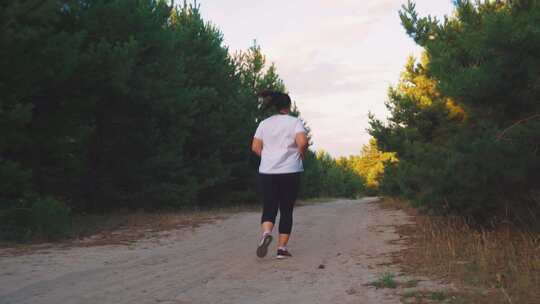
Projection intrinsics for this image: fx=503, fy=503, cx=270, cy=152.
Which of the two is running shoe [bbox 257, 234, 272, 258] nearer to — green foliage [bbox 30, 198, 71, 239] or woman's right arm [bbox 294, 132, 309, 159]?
woman's right arm [bbox 294, 132, 309, 159]

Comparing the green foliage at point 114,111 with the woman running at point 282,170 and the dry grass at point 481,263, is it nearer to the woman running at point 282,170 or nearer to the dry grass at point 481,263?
the woman running at point 282,170

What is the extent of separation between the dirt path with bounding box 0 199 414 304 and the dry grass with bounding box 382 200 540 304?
452 mm

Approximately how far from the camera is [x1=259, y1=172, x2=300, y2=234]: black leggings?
6.18 meters

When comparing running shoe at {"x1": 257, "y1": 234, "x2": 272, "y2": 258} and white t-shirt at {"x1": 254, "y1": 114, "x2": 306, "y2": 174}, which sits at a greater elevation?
white t-shirt at {"x1": 254, "y1": 114, "x2": 306, "y2": 174}

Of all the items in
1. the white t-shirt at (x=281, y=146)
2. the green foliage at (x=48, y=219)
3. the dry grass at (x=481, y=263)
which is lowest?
the dry grass at (x=481, y=263)

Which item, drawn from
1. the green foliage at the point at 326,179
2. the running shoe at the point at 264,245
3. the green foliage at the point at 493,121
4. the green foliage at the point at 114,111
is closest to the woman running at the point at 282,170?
the running shoe at the point at 264,245

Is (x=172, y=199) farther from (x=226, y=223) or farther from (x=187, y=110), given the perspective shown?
(x=226, y=223)

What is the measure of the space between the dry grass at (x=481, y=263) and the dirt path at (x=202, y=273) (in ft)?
1.48

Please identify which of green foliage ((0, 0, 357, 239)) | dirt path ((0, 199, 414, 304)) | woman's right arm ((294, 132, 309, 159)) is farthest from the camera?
Answer: green foliage ((0, 0, 357, 239))

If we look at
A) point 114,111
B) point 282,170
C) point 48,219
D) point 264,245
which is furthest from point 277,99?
point 114,111

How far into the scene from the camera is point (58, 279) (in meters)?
5.01

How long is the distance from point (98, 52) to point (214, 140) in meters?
10.7

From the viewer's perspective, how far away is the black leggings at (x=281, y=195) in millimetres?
6180

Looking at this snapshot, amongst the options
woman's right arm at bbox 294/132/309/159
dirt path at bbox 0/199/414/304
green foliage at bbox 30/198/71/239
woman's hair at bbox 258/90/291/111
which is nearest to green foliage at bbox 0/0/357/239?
green foliage at bbox 30/198/71/239
